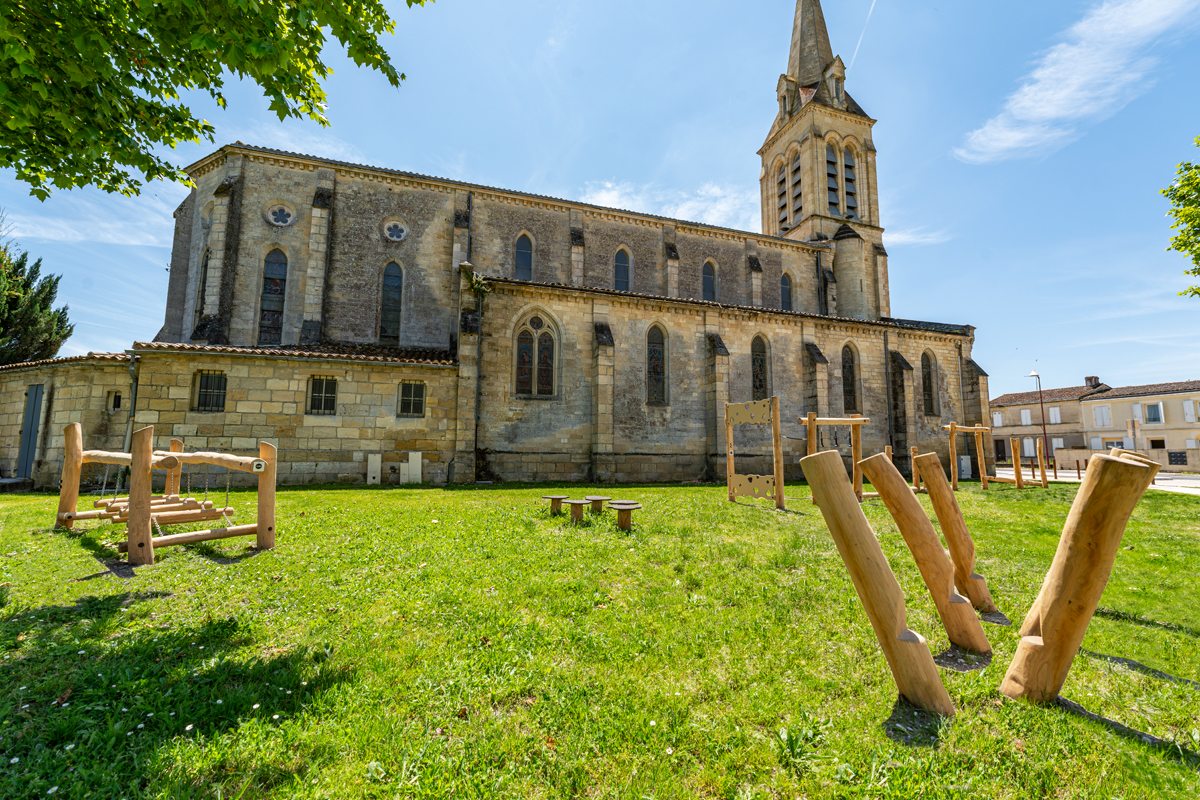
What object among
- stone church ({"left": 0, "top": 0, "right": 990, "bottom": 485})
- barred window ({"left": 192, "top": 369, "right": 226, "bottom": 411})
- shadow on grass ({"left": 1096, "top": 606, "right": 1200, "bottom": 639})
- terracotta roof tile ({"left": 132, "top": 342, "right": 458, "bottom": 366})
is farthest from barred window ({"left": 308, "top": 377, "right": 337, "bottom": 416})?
shadow on grass ({"left": 1096, "top": 606, "right": 1200, "bottom": 639})

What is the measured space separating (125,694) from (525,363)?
14.6 meters

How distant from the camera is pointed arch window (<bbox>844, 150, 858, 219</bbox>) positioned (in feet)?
98.3

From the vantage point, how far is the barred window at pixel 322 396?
14.6m

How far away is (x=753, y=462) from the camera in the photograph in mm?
18859

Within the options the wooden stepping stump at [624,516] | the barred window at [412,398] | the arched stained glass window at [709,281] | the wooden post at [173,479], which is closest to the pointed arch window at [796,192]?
the arched stained glass window at [709,281]

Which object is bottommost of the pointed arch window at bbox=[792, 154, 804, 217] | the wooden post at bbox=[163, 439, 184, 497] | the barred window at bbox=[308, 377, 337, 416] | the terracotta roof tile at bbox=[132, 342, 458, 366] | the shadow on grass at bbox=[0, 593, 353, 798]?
the shadow on grass at bbox=[0, 593, 353, 798]

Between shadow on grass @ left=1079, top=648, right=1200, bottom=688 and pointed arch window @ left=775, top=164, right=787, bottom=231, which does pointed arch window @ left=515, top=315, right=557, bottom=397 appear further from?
pointed arch window @ left=775, top=164, right=787, bottom=231

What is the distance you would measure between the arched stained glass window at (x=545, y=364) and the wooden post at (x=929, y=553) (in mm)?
14299

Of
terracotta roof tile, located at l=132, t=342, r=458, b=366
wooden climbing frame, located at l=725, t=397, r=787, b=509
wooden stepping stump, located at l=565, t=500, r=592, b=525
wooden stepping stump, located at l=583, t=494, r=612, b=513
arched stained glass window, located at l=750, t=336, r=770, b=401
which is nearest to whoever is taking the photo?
wooden stepping stump, located at l=565, t=500, r=592, b=525

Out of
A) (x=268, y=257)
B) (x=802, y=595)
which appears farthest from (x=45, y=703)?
(x=268, y=257)

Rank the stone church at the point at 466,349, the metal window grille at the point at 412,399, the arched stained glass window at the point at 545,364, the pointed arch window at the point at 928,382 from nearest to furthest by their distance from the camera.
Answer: the stone church at the point at 466,349, the metal window grille at the point at 412,399, the arched stained glass window at the point at 545,364, the pointed arch window at the point at 928,382

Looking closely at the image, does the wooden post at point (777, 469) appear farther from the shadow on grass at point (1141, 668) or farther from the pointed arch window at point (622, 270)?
the pointed arch window at point (622, 270)

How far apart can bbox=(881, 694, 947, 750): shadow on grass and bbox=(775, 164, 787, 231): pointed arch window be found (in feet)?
109

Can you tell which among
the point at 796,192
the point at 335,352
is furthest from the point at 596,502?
the point at 796,192
